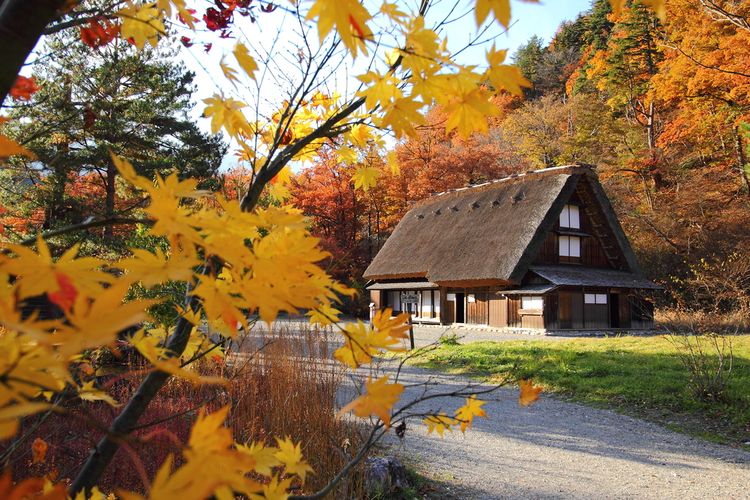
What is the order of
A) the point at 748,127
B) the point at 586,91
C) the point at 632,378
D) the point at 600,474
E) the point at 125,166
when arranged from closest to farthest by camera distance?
the point at 125,166 < the point at 600,474 < the point at 632,378 < the point at 748,127 < the point at 586,91

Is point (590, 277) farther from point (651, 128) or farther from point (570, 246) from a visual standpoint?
point (651, 128)

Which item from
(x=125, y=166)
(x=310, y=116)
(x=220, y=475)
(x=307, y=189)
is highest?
(x=307, y=189)

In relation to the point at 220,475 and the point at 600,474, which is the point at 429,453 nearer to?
the point at 600,474

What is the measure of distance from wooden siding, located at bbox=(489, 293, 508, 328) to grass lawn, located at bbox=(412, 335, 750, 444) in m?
4.76

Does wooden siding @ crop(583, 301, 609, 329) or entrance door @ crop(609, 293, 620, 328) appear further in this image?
entrance door @ crop(609, 293, 620, 328)

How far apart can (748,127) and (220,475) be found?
11.5 meters

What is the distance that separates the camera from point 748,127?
916cm

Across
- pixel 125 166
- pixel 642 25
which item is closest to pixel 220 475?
pixel 125 166

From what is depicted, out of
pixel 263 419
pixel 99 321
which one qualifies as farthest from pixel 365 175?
pixel 263 419

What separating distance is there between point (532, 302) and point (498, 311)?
123 cm

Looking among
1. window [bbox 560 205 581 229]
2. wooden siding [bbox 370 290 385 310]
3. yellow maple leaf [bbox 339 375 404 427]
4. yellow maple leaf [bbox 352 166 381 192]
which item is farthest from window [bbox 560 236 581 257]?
yellow maple leaf [bbox 339 375 404 427]

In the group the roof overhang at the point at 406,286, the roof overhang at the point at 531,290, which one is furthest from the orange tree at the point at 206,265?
the roof overhang at the point at 406,286

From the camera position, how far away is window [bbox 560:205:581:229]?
49.4 feet

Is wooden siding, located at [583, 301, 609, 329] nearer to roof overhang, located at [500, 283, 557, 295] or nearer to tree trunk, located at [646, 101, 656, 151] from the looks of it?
roof overhang, located at [500, 283, 557, 295]
